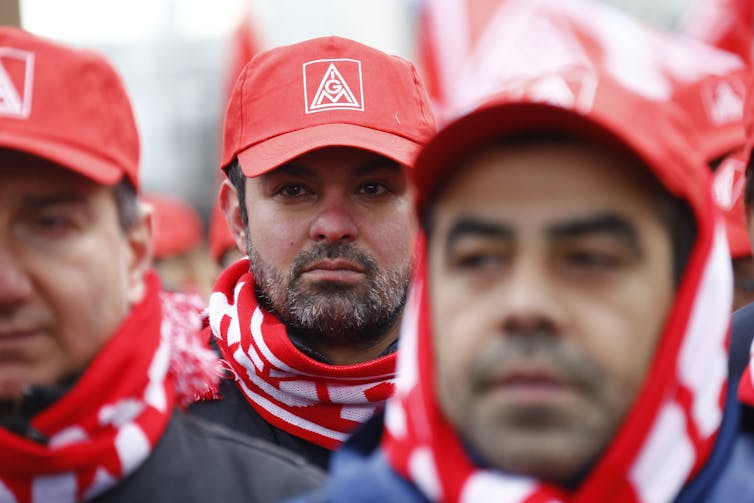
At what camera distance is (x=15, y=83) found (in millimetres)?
2336

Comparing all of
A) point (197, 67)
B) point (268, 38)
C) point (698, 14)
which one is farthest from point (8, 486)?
point (197, 67)

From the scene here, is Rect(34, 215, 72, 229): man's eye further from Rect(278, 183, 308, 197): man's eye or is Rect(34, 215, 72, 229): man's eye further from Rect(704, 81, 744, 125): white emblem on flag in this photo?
Rect(704, 81, 744, 125): white emblem on flag

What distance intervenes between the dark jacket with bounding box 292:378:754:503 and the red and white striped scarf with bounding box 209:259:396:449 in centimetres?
94

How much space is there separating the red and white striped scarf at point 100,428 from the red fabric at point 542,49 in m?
3.90

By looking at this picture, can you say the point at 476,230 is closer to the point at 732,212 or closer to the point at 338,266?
the point at 338,266

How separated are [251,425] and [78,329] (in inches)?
40.9

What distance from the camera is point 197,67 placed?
30281 millimetres

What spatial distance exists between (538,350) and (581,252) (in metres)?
0.19

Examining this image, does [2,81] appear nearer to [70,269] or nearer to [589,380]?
[70,269]

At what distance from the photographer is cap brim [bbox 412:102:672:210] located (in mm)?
1985

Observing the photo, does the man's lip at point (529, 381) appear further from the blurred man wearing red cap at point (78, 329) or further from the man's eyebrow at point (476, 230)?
the blurred man wearing red cap at point (78, 329)

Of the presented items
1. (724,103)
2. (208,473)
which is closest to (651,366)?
(208,473)

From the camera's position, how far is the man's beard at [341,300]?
325cm

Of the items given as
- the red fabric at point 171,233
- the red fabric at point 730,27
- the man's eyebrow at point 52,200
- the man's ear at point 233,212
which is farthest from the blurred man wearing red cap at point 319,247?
the red fabric at point 171,233
